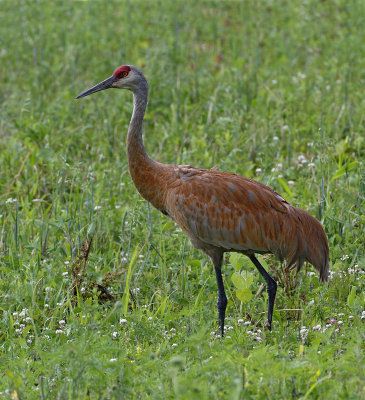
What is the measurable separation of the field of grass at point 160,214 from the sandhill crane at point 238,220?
0.29m

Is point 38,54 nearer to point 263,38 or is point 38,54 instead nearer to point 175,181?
point 263,38

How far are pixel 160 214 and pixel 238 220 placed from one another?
152 centimetres

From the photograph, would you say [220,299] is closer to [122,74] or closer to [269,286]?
[269,286]

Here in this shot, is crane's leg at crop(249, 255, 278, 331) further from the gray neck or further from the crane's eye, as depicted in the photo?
the crane's eye

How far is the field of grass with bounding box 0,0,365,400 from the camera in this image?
3871mm

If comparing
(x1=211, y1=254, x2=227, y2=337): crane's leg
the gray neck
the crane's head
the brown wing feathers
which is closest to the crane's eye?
the crane's head

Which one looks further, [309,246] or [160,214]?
[160,214]

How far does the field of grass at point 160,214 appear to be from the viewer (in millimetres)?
3871

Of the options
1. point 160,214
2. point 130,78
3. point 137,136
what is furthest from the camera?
point 160,214

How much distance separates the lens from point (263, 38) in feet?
37.9

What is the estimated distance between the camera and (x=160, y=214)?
22.1ft

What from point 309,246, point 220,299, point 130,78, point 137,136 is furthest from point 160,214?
point 309,246

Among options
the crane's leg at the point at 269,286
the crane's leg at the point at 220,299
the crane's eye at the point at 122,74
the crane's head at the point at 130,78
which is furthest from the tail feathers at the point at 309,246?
the crane's eye at the point at 122,74

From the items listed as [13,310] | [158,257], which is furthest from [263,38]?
[13,310]
